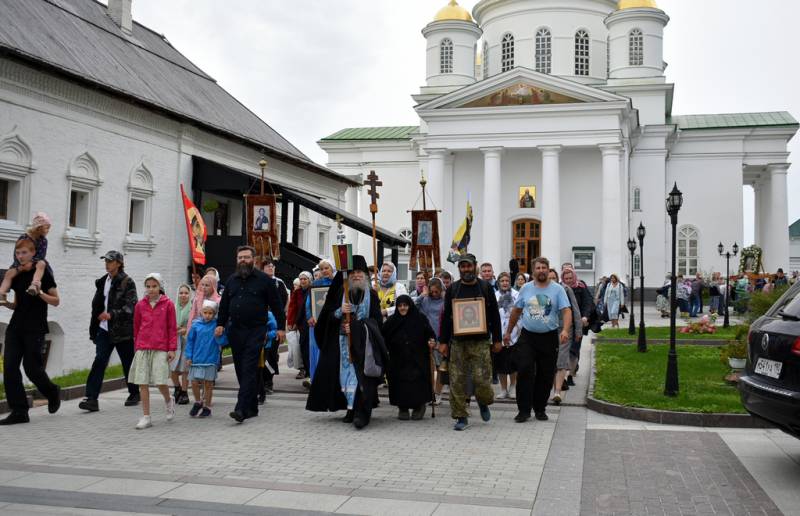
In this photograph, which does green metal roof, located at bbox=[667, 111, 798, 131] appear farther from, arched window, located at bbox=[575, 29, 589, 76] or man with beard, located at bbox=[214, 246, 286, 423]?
man with beard, located at bbox=[214, 246, 286, 423]

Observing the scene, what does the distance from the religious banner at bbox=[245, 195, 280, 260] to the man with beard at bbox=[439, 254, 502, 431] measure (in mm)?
10809

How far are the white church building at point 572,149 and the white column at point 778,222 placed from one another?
0.27ft

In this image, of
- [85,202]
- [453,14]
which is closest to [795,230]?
[453,14]

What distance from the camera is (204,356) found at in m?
9.76

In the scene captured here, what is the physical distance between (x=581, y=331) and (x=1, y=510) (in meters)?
8.61

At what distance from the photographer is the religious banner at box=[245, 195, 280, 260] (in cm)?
1969

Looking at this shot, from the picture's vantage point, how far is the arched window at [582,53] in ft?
162

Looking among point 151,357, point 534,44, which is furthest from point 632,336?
point 534,44

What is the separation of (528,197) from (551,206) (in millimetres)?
3760

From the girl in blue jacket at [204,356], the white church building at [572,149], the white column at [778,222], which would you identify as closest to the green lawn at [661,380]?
the girl in blue jacket at [204,356]

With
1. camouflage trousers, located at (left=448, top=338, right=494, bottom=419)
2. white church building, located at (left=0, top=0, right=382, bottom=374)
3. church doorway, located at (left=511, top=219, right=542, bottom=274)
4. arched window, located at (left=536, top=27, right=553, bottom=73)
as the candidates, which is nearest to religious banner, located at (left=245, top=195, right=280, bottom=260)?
white church building, located at (left=0, top=0, right=382, bottom=374)

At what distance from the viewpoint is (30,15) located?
18.7m

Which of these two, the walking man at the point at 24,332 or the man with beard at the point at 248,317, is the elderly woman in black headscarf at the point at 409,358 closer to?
the man with beard at the point at 248,317

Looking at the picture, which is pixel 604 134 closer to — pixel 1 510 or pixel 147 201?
pixel 147 201
